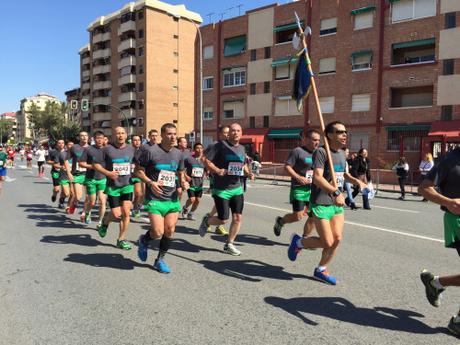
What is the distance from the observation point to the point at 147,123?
186 feet

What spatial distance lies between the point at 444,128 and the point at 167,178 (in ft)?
78.7

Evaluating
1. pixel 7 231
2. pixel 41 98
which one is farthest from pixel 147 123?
pixel 41 98

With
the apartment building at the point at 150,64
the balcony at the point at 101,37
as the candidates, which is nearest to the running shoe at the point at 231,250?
the apartment building at the point at 150,64

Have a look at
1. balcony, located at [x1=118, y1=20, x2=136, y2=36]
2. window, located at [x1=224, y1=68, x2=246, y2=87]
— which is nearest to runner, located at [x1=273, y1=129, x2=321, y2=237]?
window, located at [x1=224, y1=68, x2=246, y2=87]

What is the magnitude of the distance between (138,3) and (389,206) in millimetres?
53796

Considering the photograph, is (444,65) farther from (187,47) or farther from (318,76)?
(187,47)

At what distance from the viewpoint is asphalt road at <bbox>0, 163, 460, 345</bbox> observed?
343cm

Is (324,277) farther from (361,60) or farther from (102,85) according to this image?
(102,85)

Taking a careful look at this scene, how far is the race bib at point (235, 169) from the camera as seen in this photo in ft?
20.7

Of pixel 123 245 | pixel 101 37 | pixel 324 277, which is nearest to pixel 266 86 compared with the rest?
pixel 123 245

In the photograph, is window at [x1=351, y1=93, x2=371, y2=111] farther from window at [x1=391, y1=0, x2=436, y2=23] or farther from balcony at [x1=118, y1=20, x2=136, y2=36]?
balcony at [x1=118, y1=20, x2=136, y2=36]

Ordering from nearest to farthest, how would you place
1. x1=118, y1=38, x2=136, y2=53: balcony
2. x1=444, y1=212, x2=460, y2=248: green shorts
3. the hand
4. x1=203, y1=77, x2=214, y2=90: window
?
x1=444, y1=212, x2=460, y2=248: green shorts < the hand < x1=203, y1=77, x2=214, y2=90: window < x1=118, y1=38, x2=136, y2=53: balcony

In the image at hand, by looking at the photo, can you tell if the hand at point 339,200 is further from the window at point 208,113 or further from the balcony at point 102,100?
the balcony at point 102,100

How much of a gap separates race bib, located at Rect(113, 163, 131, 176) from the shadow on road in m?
3.44
